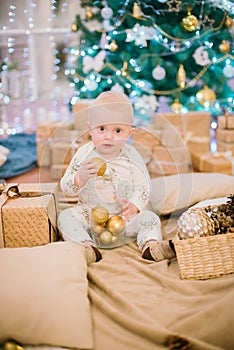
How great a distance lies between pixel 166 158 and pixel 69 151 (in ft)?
1.92

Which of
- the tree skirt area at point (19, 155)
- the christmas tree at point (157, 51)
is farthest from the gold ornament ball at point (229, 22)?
the tree skirt area at point (19, 155)

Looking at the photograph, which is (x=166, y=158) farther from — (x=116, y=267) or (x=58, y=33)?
(x=58, y=33)

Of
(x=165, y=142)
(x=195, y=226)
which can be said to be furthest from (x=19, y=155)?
(x=195, y=226)

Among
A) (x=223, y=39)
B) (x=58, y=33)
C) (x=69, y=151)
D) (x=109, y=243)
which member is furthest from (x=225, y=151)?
(x=58, y=33)

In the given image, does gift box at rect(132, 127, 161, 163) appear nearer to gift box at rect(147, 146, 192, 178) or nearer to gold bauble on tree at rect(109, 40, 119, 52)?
gift box at rect(147, 146, 192, 178)

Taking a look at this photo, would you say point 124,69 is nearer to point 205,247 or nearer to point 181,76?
point 181,76

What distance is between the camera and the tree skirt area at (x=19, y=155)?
285 centimetres

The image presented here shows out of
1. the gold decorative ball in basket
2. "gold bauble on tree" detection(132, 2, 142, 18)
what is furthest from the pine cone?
"gold bauble on tree" detection(132, 2, 142, 18)

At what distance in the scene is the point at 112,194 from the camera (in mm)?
→ 1552

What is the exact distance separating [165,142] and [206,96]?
688mm

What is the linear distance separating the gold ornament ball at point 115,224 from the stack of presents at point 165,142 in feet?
3.16

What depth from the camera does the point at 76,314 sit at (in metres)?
1.08

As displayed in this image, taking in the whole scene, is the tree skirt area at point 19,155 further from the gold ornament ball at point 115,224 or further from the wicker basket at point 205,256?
the wicker basket at point 205,256

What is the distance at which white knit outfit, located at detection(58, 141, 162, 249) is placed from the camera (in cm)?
153
